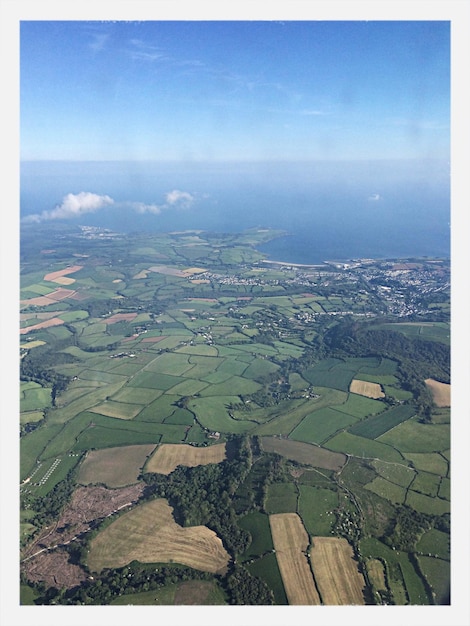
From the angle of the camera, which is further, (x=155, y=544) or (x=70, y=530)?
(x=70, y=530)

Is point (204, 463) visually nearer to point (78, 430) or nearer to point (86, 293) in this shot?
point (78, 430)

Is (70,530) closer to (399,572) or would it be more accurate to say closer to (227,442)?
(227,442)

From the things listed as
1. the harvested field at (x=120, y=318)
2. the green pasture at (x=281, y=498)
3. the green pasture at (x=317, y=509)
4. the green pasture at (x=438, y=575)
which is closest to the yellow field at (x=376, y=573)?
the green pasture at (x=438, y=575)

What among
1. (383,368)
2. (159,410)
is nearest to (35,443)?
(159,410)

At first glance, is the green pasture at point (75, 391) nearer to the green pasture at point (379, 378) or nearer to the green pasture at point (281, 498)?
the green pasture at point (281, 498)

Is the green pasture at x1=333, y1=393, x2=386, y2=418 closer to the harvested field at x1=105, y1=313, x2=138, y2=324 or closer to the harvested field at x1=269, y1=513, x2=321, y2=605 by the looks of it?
the harvested field at x1=269, y1=513, x2=321, y2=605

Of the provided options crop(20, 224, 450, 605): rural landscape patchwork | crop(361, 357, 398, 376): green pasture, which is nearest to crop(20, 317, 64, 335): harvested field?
crop(20, 224, 450, 605): rural landscape patchwork
